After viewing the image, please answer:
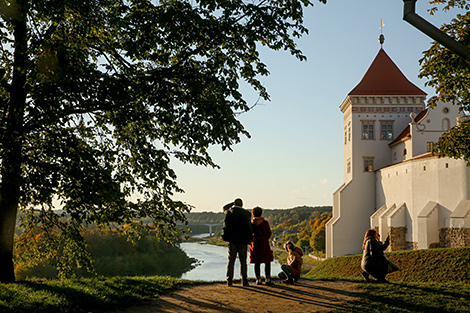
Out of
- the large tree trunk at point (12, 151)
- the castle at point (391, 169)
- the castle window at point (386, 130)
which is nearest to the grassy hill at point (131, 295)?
the large tree trunk at point (12, 151)

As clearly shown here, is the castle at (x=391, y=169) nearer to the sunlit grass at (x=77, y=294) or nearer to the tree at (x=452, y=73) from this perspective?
the tree at (x=452, y=73)

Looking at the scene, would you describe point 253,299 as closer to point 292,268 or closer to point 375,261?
point 292,268

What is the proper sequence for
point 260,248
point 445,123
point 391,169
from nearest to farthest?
point 260,248, point 391,169, point 445,123

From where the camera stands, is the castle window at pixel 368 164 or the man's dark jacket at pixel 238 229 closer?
the man's dark jacket at pixel 238 229

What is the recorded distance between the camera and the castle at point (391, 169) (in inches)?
1137

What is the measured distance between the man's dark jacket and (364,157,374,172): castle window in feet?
108

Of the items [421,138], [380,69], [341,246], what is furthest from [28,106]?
[380,69]

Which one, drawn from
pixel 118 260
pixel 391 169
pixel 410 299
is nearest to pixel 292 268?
pixel 410 299

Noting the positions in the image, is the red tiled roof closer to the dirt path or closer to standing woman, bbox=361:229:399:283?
standing woman, bbox=361:229:399:283

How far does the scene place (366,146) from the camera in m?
40.5

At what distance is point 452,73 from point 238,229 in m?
7.72

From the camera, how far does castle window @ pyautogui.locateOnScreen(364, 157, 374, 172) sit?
40188mm

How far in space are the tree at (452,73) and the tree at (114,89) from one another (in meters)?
5.03

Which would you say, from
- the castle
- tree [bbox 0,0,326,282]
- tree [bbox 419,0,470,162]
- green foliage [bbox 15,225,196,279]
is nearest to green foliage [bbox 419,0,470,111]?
tree [bbox 419,0,470,162]
